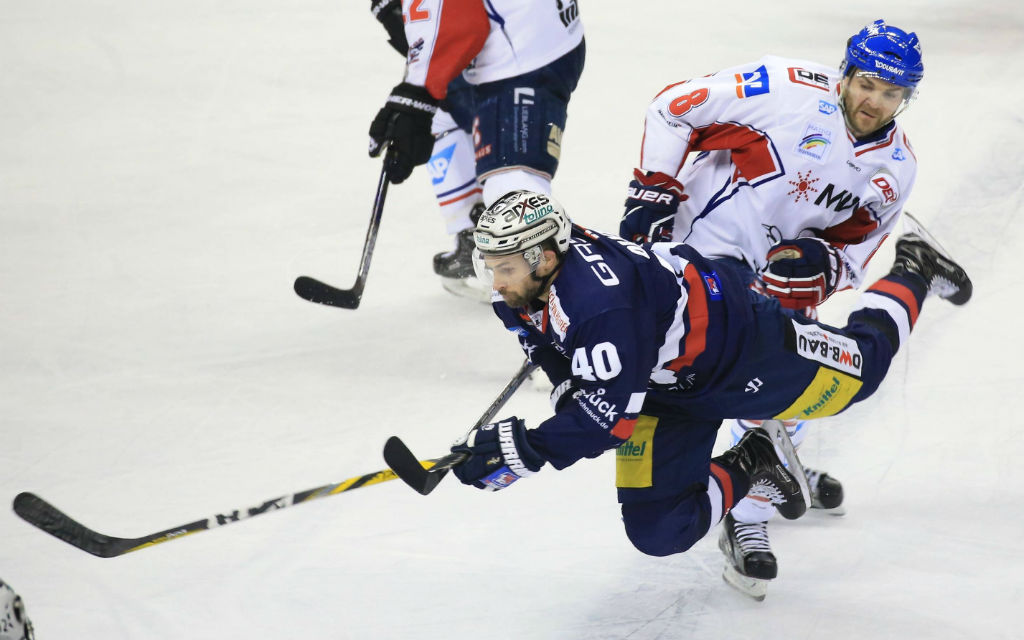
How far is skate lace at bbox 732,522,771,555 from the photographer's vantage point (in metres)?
2.77

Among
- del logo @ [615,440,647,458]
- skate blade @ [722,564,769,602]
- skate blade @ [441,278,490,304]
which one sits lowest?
skate blade @ [722,564,769,602]

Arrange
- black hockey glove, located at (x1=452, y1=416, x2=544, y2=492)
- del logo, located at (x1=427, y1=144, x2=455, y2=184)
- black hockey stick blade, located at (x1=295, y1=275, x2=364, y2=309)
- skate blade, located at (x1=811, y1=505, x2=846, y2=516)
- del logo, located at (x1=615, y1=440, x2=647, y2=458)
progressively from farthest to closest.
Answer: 1. del logo, located at (x1=427, y1=144, x2=455, y2=184)
2. black hockey stick blade, located at (x1=295, y1=275, x2=364, y2=309)
3. skate blade, located at (x1=811, y1=505, x2=846, y2=516)
4. del logo, located at (x1=615, y1=440, x2=647, y2=458)
5. black hockey glove, located at (x1=452, y1=416, x2=544, y2=492)

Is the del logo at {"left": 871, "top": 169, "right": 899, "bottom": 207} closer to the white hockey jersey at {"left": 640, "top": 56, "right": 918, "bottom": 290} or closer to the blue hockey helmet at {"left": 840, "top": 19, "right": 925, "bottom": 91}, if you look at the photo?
the white hockey jersey at {"left": 640, "top": 56, "right": 918, "bottom": 290}

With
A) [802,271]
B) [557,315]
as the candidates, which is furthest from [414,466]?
[802,271]

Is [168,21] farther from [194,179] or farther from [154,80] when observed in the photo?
[194,179]

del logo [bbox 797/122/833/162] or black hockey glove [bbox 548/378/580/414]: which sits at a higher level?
del logo [bbox 797/122/833/162]

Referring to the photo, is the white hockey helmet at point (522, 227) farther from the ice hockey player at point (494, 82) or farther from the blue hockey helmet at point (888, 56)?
the ice hockey player at point (494, 82)

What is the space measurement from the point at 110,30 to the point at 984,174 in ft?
15.3

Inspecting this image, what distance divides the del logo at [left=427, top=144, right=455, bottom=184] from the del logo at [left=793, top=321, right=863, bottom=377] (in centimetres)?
169

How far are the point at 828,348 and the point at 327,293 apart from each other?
5.78 feet

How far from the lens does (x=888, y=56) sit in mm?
2682

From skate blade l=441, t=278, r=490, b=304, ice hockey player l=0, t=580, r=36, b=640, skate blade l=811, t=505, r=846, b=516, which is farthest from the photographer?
skate blade l=441, t=278, r=490, b=304

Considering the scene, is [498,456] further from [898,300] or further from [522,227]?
[898,300]

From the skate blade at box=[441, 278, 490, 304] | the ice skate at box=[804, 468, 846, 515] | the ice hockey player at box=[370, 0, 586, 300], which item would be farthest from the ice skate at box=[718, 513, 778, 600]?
the skate blade at box=[441, 278, 490, 304]
